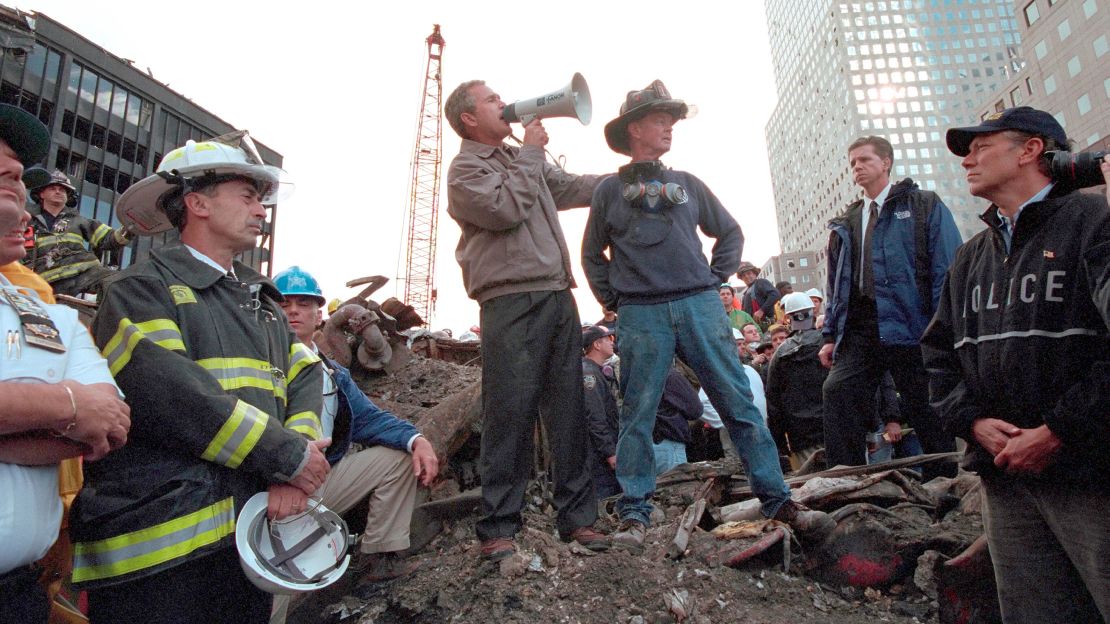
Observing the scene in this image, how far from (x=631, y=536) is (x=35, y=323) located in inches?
98.7

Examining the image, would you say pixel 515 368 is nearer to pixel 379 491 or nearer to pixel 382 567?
pixel 379 491

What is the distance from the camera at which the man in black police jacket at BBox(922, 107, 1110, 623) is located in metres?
1.92

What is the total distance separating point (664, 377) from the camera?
11.1 ft

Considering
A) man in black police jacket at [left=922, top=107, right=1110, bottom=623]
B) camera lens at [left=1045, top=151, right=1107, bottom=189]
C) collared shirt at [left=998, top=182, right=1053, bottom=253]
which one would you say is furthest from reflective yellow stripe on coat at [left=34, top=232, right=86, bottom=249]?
camera lens at [left=1045, top=151, right=1107, bottom=189]

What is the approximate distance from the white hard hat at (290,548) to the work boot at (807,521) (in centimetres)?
218

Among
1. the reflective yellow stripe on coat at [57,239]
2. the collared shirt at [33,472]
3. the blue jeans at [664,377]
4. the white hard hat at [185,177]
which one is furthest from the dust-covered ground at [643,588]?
the reflective yellow stripe on coat at [57,239]

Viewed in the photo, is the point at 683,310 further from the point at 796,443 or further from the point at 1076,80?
the point at 1076,80

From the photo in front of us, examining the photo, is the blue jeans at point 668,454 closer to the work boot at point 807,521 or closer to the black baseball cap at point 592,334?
the black baseball cap at point 592,334

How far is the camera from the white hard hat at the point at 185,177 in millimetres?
2199

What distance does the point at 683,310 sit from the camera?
133 inches

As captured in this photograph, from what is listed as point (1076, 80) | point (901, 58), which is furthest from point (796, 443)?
point (901, 58)

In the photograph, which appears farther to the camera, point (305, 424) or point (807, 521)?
point (807, 521)

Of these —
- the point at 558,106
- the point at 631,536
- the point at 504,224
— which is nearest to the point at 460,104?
the point at 558,106

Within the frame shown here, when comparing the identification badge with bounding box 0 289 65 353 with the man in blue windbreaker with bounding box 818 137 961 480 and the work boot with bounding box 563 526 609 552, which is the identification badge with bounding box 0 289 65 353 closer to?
the work boot with bounding box 563 526 609 552
